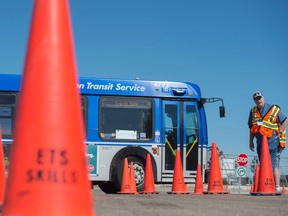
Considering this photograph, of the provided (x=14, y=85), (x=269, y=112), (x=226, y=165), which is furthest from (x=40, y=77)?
(x=226, y=165)

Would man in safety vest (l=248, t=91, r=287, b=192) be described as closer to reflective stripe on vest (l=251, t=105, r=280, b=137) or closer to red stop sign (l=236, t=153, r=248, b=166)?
reflective stripe on vest (l=251, t=105, r=280, b=137)

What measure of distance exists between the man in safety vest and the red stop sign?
13.7m

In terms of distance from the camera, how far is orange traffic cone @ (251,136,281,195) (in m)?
10.2

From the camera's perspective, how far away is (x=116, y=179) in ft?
50.0

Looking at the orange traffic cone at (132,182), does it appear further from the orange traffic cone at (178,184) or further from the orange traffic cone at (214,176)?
the orange traffic cone at (214,176)

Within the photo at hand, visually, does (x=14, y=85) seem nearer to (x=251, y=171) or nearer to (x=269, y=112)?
(x=269, y=112)

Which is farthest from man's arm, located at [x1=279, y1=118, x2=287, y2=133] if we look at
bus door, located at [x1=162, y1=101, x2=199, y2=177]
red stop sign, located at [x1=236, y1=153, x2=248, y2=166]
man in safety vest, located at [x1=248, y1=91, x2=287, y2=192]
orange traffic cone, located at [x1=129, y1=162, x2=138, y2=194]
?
red stop sign, located at [x1=236, y1=153, x2=248, y2=166]

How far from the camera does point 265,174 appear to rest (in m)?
10.2

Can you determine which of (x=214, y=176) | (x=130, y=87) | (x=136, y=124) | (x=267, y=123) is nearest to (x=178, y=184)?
(x=214, y=176)

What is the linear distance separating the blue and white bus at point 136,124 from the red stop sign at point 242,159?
8316 millimetres

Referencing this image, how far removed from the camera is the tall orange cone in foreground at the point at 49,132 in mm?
3223

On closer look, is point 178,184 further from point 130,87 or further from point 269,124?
point 130,87

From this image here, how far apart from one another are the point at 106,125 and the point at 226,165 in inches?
403

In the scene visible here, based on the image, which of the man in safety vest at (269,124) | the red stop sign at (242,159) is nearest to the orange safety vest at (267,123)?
the man in safety vest at (269,124)
